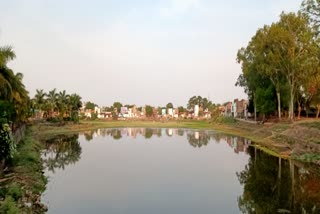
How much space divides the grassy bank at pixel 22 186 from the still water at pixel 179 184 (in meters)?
0.85

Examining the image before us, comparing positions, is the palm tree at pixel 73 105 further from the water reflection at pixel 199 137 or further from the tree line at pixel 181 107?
the tree line at pixel 181 107

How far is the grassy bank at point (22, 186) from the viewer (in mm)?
15234

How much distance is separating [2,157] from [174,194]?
9639mm

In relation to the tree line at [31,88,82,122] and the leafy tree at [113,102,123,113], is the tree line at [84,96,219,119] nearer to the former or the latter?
the leafy tree at [113,102,123,113]

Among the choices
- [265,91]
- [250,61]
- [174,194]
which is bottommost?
[174,194]

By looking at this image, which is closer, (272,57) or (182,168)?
(182,168)

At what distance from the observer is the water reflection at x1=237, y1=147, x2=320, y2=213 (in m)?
18.2

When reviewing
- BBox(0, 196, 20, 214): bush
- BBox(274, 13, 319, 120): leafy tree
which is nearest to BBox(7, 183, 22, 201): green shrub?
BBox(0, 196, 20, 214): bush

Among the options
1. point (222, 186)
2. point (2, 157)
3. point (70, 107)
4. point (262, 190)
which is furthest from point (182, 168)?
point (70, 107)

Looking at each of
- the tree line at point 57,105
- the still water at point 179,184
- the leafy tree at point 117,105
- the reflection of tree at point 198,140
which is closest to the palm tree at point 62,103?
the tree line at point 57,105

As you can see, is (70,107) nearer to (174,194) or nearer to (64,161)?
(64,161)

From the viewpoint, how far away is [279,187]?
2267 cm

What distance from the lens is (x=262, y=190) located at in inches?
874

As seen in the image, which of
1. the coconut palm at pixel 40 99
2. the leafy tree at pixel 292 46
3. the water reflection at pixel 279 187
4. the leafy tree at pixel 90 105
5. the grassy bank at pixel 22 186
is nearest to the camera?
the grassy bank at pixel 22 186
